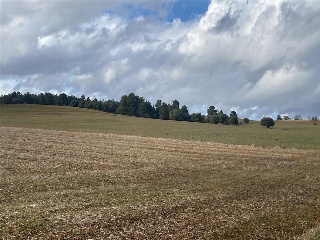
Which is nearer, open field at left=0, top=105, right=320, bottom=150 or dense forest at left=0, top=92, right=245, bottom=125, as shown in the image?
open field at left=0, top=105, right=320, bottom=150

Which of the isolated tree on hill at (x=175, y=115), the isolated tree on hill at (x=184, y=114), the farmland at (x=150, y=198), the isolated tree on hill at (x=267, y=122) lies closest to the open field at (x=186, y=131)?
the isolated tree on hill at (x=267, y=122)

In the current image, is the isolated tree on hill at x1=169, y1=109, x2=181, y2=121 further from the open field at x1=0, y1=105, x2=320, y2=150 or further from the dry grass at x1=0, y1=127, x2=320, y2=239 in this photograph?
the dry grass at x1=0, y1=127, x2=320, y2=239

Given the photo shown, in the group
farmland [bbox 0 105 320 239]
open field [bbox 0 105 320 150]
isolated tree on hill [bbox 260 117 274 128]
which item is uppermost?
isolated tree on hill [bbox 260 117 274 128]

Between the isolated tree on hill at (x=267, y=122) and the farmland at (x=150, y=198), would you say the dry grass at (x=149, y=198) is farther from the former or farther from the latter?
the isolated tree on hill at (x=267, y=122)

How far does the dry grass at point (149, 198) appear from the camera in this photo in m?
16.1

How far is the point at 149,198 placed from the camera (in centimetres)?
2225

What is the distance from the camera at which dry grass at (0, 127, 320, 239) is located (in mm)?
16109

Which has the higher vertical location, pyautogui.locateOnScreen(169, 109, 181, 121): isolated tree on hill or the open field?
pyautogui.locateOnScreen(169, 109, 181, 121): isolated tree on hill

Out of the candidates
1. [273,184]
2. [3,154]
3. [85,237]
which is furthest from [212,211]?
[3,154]

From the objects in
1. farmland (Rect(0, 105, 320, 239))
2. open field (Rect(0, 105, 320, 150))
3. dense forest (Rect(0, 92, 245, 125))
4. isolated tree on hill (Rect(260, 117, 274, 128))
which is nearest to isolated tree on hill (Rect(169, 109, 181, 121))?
dense forest (Rect(0, 92, 245, 125))

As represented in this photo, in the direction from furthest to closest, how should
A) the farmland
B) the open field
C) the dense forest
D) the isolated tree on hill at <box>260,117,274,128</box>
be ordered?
the dense forest, the isolated tree on hill at <box>260,117,274,128</box>, the open field, the farmland

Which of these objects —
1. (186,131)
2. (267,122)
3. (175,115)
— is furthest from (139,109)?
(186,131)

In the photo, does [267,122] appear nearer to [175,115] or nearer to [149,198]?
[175,115]

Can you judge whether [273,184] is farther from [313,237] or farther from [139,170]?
[313,237]
